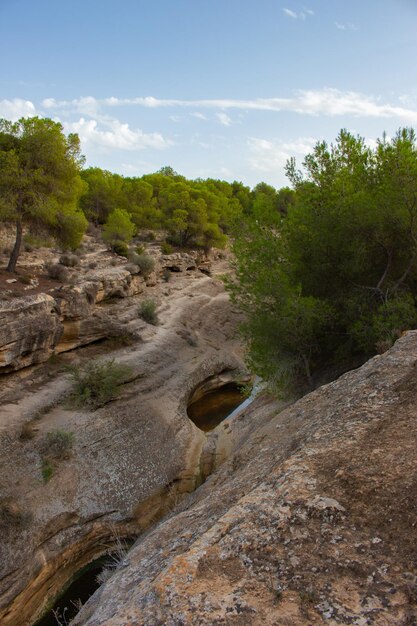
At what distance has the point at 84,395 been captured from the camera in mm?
19312

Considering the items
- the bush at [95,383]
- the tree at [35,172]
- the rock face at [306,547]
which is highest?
the tree at [35,172]

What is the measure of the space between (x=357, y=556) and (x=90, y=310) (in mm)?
21640

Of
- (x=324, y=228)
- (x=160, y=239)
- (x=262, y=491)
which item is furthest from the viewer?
(x=160, y=239)

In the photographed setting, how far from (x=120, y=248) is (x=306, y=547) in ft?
116

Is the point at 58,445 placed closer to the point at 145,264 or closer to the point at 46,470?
the point at 46,470

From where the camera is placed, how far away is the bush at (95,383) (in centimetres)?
1934

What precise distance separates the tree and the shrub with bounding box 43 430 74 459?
40.6 ft

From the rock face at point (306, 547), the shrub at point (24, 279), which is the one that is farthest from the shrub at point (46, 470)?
the shrub at point (24, 279)

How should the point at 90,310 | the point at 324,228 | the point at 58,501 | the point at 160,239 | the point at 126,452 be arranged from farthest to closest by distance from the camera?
the point at 160,239
the point at 90,310
the point at 126,452
the point at 324,228
the point at 58,501

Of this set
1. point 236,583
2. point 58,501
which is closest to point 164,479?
point 58,501

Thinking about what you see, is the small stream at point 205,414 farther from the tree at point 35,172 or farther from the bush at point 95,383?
the tree at point 35,172

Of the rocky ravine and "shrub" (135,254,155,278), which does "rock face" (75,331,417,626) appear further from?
"shrub" (135,254,155,278)

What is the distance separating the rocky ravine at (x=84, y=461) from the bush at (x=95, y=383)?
0.46 metres

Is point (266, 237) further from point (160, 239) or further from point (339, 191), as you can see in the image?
point (160, 239)
